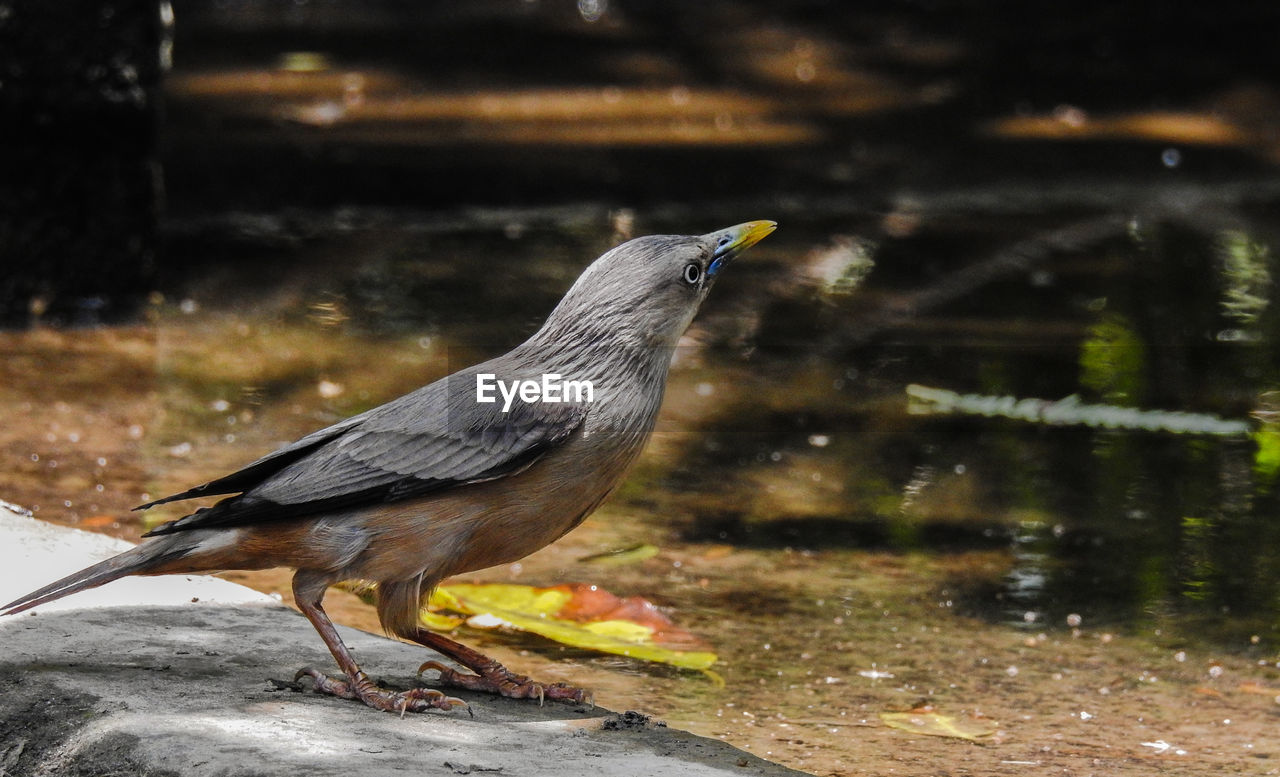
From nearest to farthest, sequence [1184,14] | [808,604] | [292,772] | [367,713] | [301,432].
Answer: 1. [292,772]
2. [367,713]
3. [808,604]
4. [301,432]
5. [1184,14]

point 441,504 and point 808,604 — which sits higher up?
point 441,504

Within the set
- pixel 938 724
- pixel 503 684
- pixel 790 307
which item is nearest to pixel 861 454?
pixel 790 307

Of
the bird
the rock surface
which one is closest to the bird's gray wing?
the bird

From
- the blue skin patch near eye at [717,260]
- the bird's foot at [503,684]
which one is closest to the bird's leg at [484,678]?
the bird's foot at [503,684]

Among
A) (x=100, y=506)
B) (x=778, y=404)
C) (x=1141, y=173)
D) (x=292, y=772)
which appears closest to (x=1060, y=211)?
(x=1141, y=173)

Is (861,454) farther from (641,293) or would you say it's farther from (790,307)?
(641,293)

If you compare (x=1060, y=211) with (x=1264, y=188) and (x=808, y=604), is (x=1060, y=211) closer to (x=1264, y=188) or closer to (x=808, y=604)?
(x=1264, y=188)
